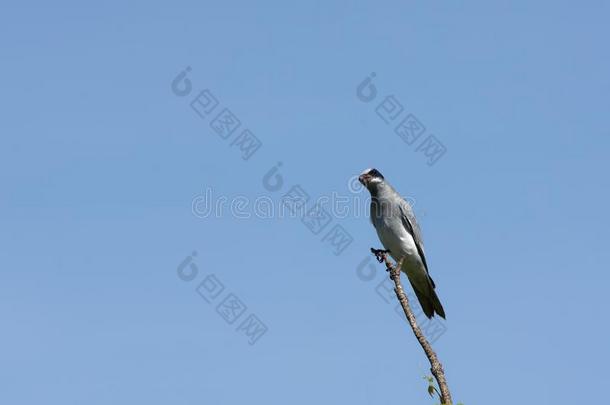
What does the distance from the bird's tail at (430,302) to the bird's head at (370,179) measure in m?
2.63

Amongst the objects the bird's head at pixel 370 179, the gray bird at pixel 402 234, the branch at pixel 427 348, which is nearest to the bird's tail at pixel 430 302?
the gray bird at pixel 402 234

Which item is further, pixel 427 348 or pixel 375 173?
pixel 375 173

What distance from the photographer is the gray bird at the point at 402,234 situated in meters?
18.3

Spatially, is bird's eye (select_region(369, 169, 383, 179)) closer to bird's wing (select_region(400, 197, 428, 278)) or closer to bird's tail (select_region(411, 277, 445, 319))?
bird's wing (select_region(400, 197, 428, 278))

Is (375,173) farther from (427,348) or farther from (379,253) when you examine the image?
(427,348)

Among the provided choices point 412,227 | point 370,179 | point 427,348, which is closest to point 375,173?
point 370,179

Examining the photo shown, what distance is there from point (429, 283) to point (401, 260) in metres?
0.70

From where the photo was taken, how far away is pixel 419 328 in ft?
37.6

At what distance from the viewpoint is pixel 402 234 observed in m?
18.4

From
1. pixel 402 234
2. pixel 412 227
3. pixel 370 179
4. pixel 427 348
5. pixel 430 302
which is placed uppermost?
pixel 370 179

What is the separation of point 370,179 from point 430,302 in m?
3.18

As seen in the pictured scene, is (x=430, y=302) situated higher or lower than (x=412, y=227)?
lower

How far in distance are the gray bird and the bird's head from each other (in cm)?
21

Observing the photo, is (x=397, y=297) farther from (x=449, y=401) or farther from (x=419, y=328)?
(x=449, y=401)
